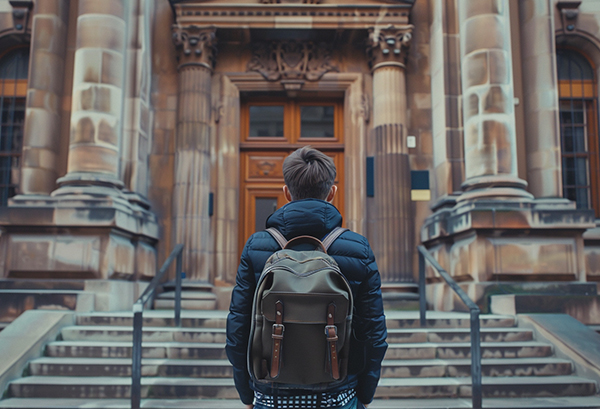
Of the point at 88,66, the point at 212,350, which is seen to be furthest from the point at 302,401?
the point at 88,66

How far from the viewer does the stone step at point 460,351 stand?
6.20 metres

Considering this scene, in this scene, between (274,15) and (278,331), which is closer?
(278,331)

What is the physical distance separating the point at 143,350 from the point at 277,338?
467 centimetres

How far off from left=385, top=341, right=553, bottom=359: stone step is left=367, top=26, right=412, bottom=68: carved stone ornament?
541cm

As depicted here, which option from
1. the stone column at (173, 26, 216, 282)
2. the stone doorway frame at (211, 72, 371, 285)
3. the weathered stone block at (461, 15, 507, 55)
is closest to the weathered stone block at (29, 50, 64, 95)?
the stone column at (173, 26, 216, 282)

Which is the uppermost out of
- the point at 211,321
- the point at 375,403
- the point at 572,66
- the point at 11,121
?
the point at 572,66

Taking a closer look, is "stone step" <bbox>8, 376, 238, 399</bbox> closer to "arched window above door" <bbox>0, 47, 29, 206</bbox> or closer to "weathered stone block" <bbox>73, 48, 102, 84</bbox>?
"weathered stone block" <bbox>73, 48, 102, 84</bbox>

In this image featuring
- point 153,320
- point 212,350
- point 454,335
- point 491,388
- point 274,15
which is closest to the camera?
point 491,388

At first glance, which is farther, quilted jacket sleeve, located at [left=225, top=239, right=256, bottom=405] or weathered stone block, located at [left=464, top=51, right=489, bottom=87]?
weathered stone block, located at [left=464, top=51, right=489, bottom=87]

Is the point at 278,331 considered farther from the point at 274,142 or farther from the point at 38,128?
the point at 38,128

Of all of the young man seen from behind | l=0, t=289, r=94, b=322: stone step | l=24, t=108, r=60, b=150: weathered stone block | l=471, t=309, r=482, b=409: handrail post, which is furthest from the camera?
l=24, t=108, r=60, b=150: weathered stone block

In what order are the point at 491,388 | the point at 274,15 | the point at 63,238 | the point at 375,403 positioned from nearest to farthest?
1. the point at 375,403
2. the point at 491,388
3. the point at 63,238
4. the point at 274,15

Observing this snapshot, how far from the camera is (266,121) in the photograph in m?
10.4

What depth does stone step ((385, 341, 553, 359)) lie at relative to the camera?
20.3 feet
